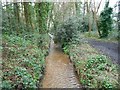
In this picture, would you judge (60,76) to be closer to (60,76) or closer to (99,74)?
(60,76)

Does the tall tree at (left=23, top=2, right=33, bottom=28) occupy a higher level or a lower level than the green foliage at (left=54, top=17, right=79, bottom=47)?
higher

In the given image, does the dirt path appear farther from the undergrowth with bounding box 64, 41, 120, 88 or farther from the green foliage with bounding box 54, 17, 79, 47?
the green foliage with bounding box 54, 17, 79, 47

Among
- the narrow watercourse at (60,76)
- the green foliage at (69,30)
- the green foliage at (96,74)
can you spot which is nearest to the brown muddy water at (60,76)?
the narrow watercourse at (60,76)

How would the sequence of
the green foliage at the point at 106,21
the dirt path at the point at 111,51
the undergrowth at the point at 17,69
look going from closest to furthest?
A: 1. the undergrowth at the point at 17,69
2. the dirt path at the point at 111,51
3. the green foliage at the point at 106,21

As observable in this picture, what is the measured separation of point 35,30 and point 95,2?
34.6ft

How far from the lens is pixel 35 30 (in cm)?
1476

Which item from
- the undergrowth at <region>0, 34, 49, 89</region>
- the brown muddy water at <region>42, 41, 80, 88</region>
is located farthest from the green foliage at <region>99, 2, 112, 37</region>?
the undergrowth at <region>0, 34, 49, 89</region>

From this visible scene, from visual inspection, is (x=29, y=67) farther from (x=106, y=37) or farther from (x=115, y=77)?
(x=106, y=37)

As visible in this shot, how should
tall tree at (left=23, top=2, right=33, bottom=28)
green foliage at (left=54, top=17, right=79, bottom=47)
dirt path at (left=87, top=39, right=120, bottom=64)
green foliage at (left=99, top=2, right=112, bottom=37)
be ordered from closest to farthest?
dirt path at (left=87, top=39, right=120, bottom=64), tall tree at (left=23, top=2, right=33, bottom=28), green foliage at (left=54, top=17, right=79, bottom=47), green foliage at (left=99, top=2, right=112, bottom=37)

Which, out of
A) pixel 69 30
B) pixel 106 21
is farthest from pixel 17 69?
pixel 106 21

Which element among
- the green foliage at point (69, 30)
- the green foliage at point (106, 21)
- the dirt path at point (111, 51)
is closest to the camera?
the dirt path at point (111, 51)

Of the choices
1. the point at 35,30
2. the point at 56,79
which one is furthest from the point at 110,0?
the point at 56,79

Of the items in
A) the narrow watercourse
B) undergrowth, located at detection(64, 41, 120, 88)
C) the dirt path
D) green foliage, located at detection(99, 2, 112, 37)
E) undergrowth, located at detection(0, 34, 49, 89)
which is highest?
green foliage, located at detection(99, 2, 112, 37)

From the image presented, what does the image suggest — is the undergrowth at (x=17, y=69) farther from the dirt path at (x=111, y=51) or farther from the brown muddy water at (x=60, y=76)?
the dirt path at (x=111, y=51)
